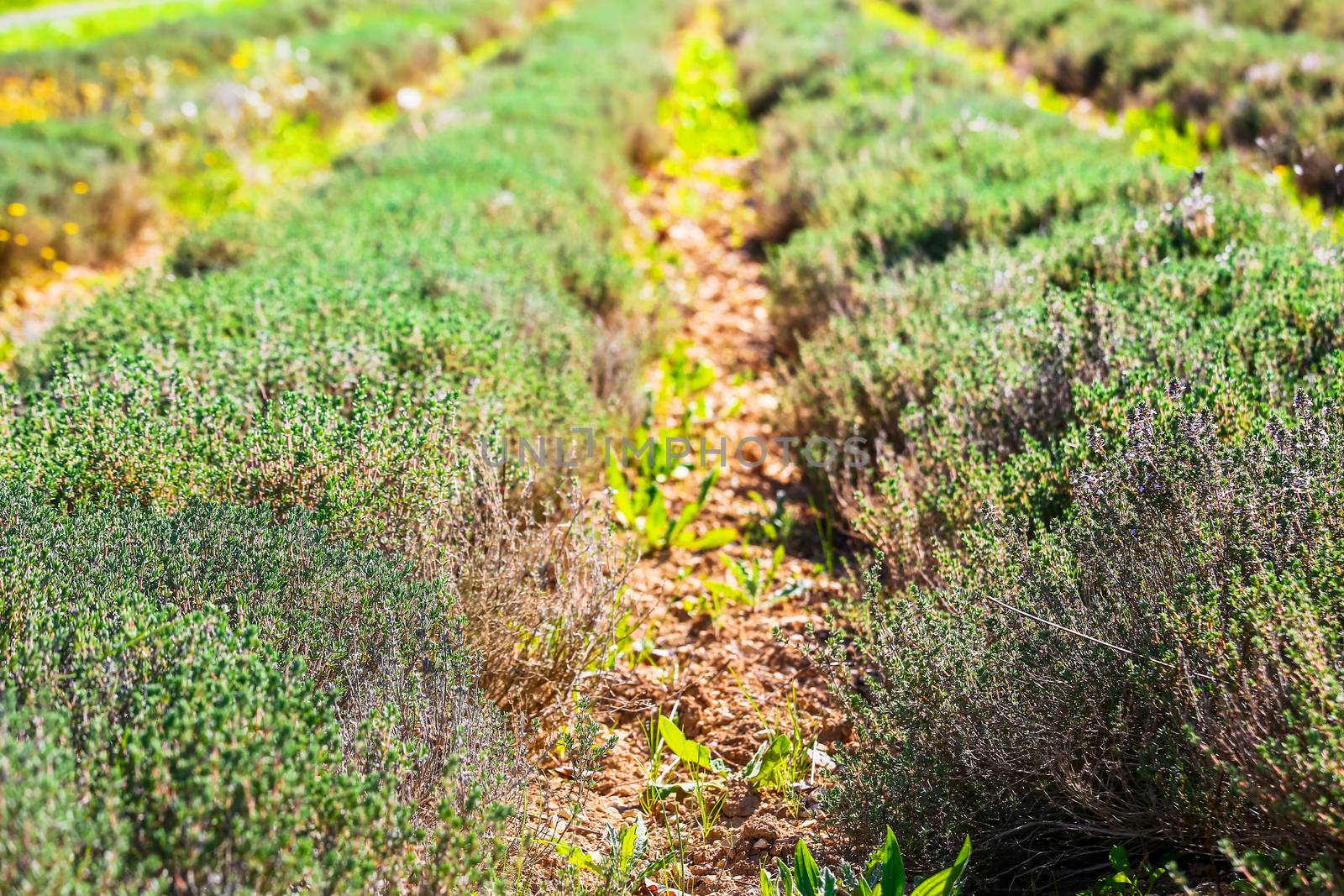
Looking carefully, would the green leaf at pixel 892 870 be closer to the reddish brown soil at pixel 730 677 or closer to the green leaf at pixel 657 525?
the reddish brown soil at pixel 730 677

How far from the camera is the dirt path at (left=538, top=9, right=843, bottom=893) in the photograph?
2572mm

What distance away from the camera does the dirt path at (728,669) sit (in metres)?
2.57

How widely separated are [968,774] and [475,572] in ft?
4.46

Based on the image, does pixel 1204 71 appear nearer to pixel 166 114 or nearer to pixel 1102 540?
pixel 1102 540

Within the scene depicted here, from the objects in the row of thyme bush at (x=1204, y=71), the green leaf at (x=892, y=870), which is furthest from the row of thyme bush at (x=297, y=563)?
the row of thyme bush at (x=1204, y=71)

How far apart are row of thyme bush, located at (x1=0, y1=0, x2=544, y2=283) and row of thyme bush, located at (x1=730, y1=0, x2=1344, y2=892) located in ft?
18.9

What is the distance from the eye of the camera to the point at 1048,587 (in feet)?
7.48

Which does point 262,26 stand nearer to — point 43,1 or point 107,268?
point 107,268

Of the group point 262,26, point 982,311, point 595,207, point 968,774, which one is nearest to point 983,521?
point 968,774

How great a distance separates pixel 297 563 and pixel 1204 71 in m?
A: 9.44

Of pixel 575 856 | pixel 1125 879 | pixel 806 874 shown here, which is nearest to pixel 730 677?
pixel 575 856

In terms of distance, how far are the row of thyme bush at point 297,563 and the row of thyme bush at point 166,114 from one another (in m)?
3.10

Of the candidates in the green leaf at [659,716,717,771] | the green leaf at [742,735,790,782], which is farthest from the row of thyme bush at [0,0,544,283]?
the green leaf at [742,735,790,782]

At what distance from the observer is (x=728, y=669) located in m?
3.26
